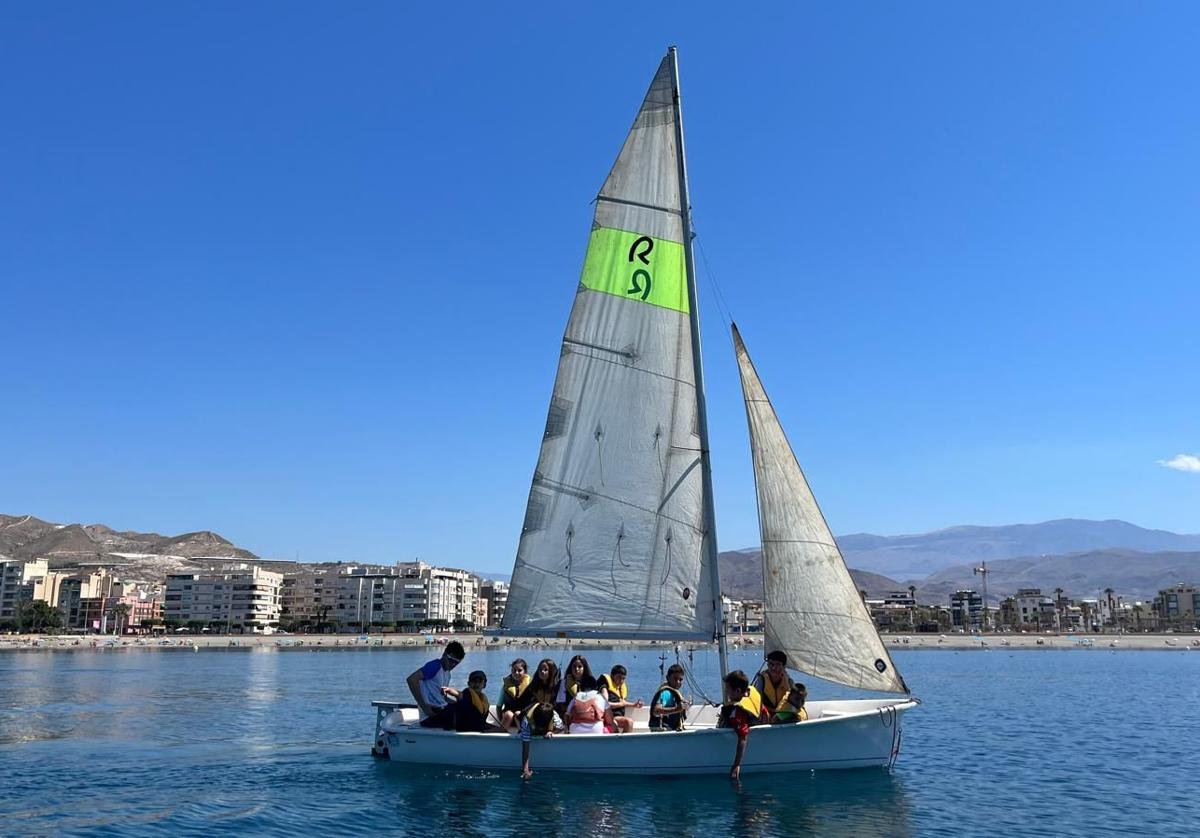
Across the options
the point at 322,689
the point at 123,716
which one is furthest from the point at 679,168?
the point at 322,689

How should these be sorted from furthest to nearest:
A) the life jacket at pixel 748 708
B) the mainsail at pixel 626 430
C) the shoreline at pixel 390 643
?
the shoreline at pixel 390 643 → the mainsail at pixel 626 430 → the life jacket at pixel 748 708

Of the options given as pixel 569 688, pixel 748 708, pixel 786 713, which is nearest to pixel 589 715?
pixel 569 688

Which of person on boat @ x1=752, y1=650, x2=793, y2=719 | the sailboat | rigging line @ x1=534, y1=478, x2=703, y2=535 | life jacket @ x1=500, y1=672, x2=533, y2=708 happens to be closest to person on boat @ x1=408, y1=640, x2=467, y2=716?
the sailboat

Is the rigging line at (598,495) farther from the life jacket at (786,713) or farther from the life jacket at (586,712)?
the life jacket at (586,712)

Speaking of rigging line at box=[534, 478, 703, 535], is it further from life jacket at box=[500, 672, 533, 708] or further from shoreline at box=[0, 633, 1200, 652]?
shoreline at box=[0, 633, 1200, 652]

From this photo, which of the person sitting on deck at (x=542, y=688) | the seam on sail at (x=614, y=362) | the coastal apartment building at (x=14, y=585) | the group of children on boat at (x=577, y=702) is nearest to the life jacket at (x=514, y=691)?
the group of children on boat at (x=577, y=702)

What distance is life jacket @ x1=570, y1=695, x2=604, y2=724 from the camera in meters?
19.1

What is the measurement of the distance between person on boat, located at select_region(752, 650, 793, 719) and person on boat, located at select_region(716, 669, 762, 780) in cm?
23

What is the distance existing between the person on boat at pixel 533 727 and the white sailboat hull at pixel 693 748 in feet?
0.51

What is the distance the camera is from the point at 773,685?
18.9 meters

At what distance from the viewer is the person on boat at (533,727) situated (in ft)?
61.9

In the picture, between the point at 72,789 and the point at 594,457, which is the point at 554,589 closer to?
the point at 594,457

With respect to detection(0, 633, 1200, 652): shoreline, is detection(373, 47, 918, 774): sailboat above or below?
above

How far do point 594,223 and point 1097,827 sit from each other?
1566 cm
